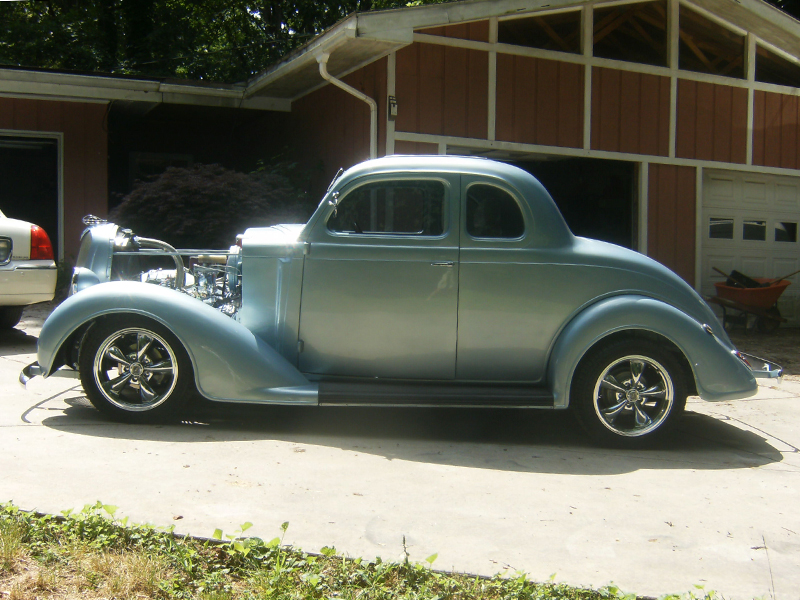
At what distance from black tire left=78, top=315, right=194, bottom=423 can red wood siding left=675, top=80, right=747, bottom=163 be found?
9.02 metres

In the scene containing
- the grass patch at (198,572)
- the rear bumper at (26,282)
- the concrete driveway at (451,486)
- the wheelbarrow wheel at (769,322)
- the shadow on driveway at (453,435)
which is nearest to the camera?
the grass patch at (198,572)

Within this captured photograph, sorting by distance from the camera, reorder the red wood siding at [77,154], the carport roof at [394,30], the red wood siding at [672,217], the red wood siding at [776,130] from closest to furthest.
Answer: the carport roof at [394,30] < the red wood siding at [672,217] < the red wood siding at [776,130] < the red wood siding at [77,154]

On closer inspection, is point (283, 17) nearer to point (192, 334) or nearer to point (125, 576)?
point (192, 334)

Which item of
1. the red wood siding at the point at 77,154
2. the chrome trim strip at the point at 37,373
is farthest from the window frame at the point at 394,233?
the red wood siding at the point at 77,154

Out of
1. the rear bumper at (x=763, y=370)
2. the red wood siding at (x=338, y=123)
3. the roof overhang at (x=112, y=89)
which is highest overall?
the roof overhang at (x=112, y=89)

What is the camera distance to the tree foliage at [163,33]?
21.3 meters

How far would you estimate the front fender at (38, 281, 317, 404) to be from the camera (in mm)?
4723

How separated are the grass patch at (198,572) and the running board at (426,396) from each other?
1.70 m

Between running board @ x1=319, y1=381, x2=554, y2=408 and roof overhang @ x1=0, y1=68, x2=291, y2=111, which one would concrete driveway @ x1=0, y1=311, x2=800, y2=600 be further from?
roof overhang @ x1=0, y1=68, x2=291, y2=111

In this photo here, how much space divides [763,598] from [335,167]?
9.35 metres

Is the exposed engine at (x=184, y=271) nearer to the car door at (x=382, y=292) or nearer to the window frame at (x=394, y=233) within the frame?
the car door at (x=382, y=292)

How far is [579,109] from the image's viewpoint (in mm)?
10750

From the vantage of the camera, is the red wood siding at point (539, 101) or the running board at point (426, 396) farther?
the red wood siding at point (539, 101)

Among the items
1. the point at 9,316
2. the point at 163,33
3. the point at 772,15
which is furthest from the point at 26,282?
the point at 163,33
